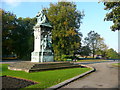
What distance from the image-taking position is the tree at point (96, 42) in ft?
230

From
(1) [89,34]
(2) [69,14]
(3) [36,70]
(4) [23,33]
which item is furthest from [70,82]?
(1) [89,34]

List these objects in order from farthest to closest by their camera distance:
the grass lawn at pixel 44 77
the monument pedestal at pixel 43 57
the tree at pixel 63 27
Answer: the tree at pixel 63 27 < the monument pedestal at pixel 43 57 < the grass lawn at pixel 44 77

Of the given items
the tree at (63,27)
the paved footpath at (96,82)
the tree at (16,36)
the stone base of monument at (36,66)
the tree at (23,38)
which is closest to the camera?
the paved footpath at (96,82)

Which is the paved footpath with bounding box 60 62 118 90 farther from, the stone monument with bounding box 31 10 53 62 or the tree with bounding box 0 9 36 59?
the tree with bounding box 0 9 36 59

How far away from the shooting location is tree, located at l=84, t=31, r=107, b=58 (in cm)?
7025

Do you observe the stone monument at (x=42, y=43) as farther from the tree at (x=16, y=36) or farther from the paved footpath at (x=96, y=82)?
the tree at (x=16, y=36)

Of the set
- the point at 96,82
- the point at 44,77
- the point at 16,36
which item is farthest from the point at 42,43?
the point at 16,36

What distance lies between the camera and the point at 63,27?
37562 millimetres

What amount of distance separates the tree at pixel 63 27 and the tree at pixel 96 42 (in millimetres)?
35552

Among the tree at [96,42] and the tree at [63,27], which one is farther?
the tree at [96,42]

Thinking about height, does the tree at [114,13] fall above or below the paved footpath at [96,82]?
above

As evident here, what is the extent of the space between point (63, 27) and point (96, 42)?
41.2 meters

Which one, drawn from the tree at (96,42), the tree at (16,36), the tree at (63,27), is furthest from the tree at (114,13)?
the tree at (96,42)

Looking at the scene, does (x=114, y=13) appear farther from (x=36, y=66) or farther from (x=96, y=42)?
(x=96, y=42)
